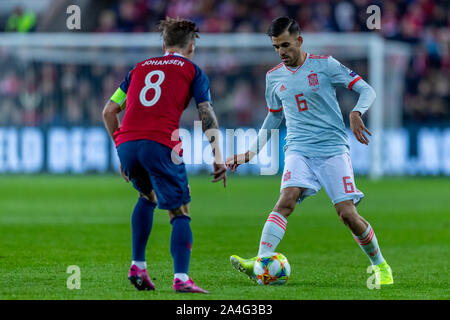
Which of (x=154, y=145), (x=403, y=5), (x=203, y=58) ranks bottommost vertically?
(x=154, y=145)

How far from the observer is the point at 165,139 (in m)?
6.52

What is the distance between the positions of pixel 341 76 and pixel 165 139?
5.81 feet

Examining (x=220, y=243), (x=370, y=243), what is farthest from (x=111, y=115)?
(x=220, y=243)

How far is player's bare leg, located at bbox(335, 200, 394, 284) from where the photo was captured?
7.38 metres

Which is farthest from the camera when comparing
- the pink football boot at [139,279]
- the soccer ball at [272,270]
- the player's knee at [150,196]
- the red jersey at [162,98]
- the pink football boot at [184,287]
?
the soccer ball at [272,270]

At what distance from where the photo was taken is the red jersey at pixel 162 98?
654cm

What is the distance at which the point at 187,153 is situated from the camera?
965 inches

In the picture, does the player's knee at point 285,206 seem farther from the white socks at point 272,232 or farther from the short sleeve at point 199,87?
the short sleeve at point 199,87

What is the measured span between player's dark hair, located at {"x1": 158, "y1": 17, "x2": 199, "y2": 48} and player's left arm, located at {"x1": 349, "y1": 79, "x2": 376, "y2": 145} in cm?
139

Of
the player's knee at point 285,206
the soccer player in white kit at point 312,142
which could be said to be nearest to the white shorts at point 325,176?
the soccer player in white kit at point 312,142

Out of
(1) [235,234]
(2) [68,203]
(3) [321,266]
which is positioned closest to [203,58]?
(2) [68,203]

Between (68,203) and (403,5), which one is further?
(403,5)
